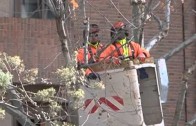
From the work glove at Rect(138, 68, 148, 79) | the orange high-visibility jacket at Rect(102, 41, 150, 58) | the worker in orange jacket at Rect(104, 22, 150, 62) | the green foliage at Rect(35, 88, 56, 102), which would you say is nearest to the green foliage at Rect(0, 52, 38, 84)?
the green foliage at Rect(35, 88, 56, 102)

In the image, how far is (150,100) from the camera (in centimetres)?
785

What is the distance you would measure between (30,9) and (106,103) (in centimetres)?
516

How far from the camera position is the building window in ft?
38.3

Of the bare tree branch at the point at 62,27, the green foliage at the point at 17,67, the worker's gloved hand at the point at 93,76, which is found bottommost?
the worker's gloved hand at the point at 93,76

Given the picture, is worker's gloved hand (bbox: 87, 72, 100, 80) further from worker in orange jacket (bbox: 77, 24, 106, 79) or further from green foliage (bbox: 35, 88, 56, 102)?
green foliage (bbox: 35, 88, 56, 102)

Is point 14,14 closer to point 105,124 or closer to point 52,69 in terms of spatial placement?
point 52,69

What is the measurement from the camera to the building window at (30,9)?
11672 millimetres

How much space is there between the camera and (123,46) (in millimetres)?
7445

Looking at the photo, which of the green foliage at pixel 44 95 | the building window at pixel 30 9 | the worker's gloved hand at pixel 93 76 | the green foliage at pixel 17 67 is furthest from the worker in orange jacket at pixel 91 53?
the building window at pixel 30 9

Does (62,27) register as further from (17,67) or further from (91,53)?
(91,53)

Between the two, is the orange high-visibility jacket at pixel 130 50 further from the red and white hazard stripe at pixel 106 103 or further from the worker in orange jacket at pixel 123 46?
the red and white hazard stripe at pixel 106 103

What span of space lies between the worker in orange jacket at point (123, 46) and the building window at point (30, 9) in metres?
4.13

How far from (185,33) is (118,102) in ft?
18.9

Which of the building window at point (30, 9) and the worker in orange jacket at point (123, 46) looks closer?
the worker in orange jacket at point (123, 46)
